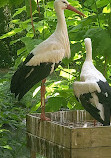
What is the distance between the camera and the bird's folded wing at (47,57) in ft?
6.49

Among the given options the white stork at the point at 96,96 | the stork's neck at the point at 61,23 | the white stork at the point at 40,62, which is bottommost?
the white stork at the point at 96,96

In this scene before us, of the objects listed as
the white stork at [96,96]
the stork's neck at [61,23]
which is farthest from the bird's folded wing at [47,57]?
the white stork at [96,96]

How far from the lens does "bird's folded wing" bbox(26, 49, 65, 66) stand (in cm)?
198

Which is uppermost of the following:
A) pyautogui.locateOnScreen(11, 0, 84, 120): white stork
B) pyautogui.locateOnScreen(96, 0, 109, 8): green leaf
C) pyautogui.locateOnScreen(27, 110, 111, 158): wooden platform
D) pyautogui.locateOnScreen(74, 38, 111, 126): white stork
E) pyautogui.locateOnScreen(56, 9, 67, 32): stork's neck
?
pyautogui.locateOnScreen(96, 0, 109, 8): green leaf

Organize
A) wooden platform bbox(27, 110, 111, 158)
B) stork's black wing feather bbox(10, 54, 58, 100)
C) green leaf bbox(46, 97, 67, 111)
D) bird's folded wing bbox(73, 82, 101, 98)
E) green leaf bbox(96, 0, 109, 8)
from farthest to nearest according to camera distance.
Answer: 1. green leaf bbox(46, 97, 67, 111)
2. green leaf bbox(96, 0, 109, 8)
3. stork's black wing feather bbox(10, 54, 58, 100)
4. bird's folded wing bbox(73, 82, 101, 98)
5. wooden platform bbox(27, 110, 111, 158)

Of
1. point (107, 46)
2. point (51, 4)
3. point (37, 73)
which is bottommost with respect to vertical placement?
Result: point (37, 73)

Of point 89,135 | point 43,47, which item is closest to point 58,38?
point 43,47

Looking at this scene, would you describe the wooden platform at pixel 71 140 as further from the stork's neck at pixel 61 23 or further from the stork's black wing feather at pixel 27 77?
the stork's neck at pixel 61 23

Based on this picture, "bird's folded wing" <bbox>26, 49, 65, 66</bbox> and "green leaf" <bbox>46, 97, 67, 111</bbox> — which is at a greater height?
"bird's folded wing" <bbox>26, 49, 65, 66</bbox>

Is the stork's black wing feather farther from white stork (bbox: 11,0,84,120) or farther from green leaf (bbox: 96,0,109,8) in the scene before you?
green leaf (bbox: 96,0,109,8)

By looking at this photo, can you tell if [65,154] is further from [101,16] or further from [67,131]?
[101,16]

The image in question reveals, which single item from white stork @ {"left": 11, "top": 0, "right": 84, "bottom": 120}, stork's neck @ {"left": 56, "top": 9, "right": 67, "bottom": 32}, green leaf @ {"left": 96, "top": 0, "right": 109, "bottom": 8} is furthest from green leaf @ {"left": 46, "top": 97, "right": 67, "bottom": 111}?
green leaf @ {"left": 96, "top": 0, "right": 109, "bottom": 8}

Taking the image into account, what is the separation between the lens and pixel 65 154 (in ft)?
5.38

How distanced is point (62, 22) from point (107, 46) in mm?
689
